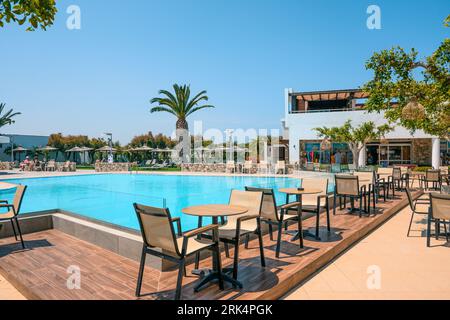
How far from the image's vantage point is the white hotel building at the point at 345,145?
25016mm

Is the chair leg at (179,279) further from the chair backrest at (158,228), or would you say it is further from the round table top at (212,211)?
the round table top at (212,211)

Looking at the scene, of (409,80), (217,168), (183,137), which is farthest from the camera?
(183,137)

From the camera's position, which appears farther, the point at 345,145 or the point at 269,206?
the point at 345,145

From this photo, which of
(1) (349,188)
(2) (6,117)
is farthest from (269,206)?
(2) (6,117)

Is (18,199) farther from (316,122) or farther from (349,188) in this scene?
(316,122)

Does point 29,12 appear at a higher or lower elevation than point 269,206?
higher

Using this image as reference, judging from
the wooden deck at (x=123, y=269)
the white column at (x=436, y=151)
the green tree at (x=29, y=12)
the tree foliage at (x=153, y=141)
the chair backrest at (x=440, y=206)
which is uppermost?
the tree foliage at (x=153, y=141)

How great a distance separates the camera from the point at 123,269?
3756mm

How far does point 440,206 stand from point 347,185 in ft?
6.68

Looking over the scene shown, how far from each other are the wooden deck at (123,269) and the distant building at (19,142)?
38.0 m

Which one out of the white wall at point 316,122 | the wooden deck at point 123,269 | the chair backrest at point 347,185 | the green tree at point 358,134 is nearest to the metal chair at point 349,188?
the chair backrest at point 347,185
